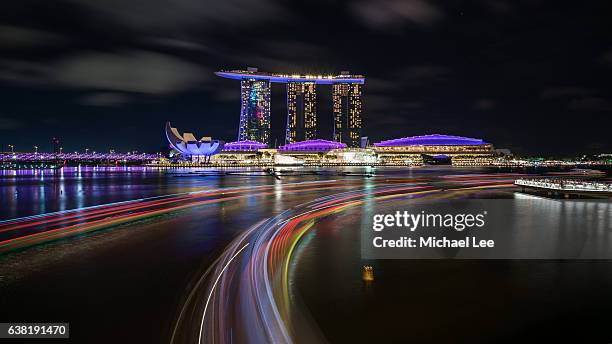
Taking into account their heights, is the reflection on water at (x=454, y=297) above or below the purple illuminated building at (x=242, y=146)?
below

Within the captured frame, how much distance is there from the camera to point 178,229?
50.6ft

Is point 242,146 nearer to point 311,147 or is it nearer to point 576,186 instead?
point 311,147

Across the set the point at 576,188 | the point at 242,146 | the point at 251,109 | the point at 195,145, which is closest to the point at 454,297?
the point at 576,188

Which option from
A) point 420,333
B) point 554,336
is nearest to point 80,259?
point 420,333

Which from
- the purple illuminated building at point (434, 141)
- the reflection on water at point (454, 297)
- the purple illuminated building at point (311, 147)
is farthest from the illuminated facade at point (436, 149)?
the reflection on water at point (454, 297)

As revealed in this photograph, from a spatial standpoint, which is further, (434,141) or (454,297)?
(434,141)

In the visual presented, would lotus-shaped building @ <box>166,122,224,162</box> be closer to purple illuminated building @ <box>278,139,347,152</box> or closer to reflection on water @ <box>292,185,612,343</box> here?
purple illuminated building @ <box>278,139,347,152</box>

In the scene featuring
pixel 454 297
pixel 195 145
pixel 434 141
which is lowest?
pixel 454 297

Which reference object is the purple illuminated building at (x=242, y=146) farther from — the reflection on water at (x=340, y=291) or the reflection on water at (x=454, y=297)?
the reflection on water at (x=454, y=297)

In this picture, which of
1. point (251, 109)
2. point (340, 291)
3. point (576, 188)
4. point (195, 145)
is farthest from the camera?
point (251, 109)

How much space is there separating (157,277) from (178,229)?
6389 millimetres

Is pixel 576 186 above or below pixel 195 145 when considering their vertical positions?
below

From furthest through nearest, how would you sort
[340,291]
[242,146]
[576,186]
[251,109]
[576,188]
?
1. [251,109]
2. [242,146]
3. [576,186]
4. [576,188]
5. [340,291]

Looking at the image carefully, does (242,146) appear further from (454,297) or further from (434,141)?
(454,297)
